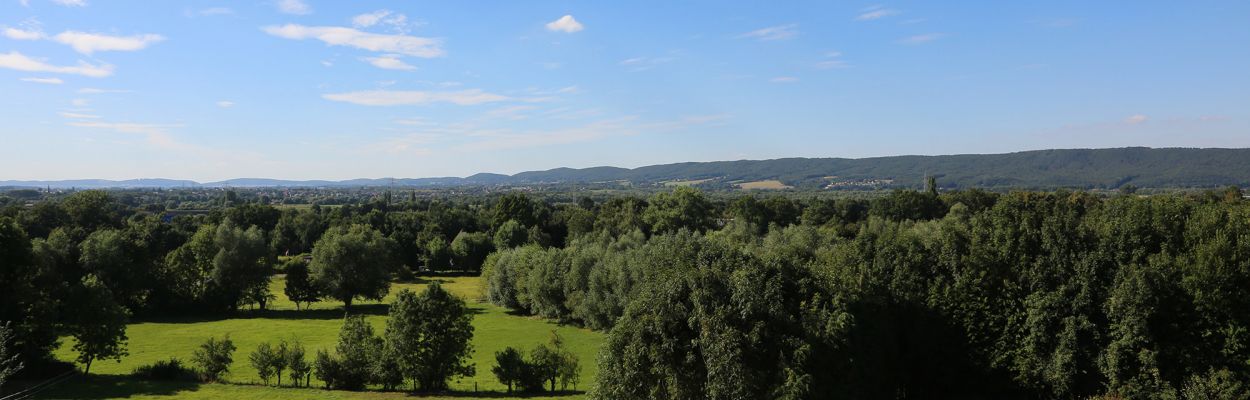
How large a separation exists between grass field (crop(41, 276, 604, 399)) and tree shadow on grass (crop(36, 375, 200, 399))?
0.04 m

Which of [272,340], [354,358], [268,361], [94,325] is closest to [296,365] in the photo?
[268,361]

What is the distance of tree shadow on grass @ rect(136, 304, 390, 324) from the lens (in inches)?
2205

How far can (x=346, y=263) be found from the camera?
62406 mm

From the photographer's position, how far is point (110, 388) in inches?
1238

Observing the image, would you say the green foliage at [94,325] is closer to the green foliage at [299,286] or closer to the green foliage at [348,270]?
the green foliage at [348,270]

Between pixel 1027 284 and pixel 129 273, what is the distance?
62.8 metres

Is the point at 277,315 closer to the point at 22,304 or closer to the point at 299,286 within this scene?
the point at 299,286

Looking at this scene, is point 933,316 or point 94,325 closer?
point 933,316

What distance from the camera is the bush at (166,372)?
33969 mm

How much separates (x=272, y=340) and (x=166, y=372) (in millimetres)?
11869

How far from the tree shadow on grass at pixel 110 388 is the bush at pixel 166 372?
0.64 meters

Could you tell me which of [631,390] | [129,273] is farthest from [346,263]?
[631,390]

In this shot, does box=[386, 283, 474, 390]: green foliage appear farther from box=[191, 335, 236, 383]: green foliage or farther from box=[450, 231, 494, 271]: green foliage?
box=[450, 231, 494, 271]: green foliage

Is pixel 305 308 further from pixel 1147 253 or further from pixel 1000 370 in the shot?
pixel 1147 253
